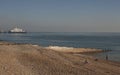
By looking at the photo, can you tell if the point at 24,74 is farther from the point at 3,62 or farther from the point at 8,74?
the point at 3,62

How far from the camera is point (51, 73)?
77.9ft

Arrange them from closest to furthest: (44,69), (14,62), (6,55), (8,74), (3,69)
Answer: (8,74)
(3,69)
(44,69)
(14,62)
(6,55)

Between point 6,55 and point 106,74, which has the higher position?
point 6,55

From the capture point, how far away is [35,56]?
110 feet

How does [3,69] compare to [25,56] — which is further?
[25,56]

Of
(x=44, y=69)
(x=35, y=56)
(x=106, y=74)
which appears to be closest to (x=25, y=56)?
(x=35, y=56)

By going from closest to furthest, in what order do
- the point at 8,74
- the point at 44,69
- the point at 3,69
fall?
the point at 8,74 → the point at 3,69 → the point at 44,69

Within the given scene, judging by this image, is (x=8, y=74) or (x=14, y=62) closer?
(x=8, y=74)

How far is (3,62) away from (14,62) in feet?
3.88

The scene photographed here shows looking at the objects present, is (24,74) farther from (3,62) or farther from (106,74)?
(106,74)

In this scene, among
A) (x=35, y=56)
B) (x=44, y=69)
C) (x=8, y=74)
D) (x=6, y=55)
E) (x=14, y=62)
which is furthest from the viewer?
(x=35, y=56)

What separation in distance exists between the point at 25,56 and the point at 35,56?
1.55 meters

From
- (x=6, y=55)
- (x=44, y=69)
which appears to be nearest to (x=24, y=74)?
(x=44, y=69)

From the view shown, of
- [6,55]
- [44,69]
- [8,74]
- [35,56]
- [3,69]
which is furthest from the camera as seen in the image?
[35,56]
